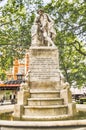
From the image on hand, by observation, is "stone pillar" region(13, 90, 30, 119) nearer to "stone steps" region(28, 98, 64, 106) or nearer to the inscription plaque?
"stone steps" region(28, 98, 64, 106)

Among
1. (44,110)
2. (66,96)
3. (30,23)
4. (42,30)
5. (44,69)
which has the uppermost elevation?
(30,23)

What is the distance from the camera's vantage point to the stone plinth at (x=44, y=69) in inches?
461

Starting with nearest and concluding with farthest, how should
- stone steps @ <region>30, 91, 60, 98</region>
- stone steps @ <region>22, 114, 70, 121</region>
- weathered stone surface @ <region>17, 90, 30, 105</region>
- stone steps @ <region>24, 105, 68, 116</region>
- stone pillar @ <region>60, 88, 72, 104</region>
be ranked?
stone steps @ <region>22, 114, 70, 121</region>, stone steps @ <region>24, 105, 68, 116</region>, weathered stone surface @ <region>17, 90, 30, 105</region>, stone pillar @ <region>60, 88, 72, 104</region>, stone steps @ <region>30, 91, 60, 98</region>

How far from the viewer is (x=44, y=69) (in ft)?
38.6

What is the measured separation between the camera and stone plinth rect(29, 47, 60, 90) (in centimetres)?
1170

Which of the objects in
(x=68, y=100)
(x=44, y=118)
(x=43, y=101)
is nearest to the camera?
(x=44, y=118)

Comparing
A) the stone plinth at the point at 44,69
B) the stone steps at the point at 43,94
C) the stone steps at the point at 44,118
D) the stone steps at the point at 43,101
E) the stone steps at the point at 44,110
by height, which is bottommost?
the stone steps at the point at 44,118

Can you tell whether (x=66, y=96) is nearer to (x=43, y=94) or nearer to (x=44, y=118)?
(x=43, y=94)

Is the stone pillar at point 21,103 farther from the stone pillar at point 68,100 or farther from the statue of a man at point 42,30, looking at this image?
the statue of a man at point 42,30

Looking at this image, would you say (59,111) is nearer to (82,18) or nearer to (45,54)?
(45,54)

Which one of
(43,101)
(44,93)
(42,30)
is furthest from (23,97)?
(42,30)

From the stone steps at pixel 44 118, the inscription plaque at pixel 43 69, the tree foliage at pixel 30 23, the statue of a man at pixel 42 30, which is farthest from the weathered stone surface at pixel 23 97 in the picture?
the tree foliage at pixel 30 23

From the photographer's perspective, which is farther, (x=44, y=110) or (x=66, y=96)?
(x=66, y=96)

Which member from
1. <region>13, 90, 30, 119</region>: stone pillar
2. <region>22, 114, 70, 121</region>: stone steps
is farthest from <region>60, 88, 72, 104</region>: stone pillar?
<region>13, 90, 30, 119</region>: stone pillar
